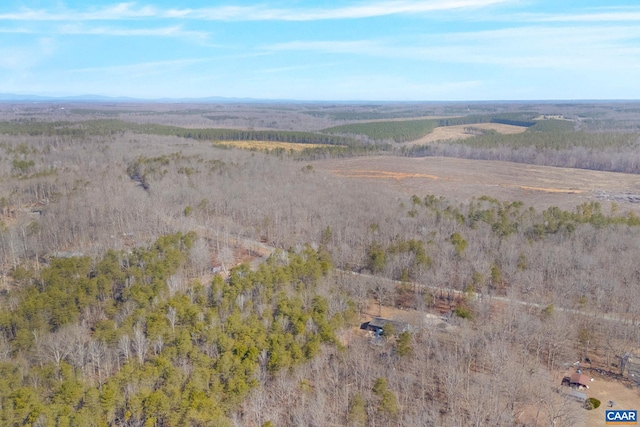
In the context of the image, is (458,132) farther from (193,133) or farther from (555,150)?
(193,133)

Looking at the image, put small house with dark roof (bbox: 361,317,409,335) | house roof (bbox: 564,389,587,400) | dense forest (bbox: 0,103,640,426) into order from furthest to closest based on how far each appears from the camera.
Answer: small house with dark roof (bbox: 361,317,409,335)
house roof (bbox: 564,389,587,400)
dense forest (bbox: 0,103,640,426)

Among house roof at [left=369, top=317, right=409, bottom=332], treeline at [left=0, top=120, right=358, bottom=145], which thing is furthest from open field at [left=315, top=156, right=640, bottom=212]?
house roof at [left=369, top=317, right=409, bottom=332]

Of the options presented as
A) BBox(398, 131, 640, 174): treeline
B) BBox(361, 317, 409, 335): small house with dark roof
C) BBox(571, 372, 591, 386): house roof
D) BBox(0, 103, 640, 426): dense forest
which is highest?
BBox(398, 131, 640, 174): treeline

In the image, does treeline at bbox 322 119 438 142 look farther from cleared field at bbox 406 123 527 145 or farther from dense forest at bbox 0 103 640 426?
dense forest at bbox 0 103 640 426

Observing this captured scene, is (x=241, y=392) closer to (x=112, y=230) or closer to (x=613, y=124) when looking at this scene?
(x=112, y=230)

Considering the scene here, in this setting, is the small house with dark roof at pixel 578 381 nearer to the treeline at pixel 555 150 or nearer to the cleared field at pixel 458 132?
the treeline at pixel 555 150

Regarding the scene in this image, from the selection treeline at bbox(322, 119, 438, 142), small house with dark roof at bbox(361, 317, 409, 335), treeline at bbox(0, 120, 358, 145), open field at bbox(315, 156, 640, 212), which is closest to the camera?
small house with dark roof at bbox(361, 317, 409, 335)
